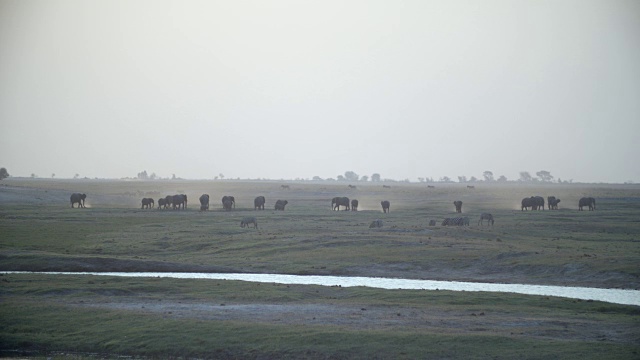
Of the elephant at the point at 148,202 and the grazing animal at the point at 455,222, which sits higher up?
the elephant at the point at 148,202

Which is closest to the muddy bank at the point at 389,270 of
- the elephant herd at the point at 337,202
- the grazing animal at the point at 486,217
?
the grazing animal at the point at 486,217

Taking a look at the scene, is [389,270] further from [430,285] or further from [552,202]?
[552,202]

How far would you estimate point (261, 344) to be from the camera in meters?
22.9

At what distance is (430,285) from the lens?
36.3 metres

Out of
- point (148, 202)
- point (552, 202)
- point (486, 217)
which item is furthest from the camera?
point (148, 202)

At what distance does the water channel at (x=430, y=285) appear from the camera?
32156 millimetres

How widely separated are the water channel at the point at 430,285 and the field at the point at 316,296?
115 cm

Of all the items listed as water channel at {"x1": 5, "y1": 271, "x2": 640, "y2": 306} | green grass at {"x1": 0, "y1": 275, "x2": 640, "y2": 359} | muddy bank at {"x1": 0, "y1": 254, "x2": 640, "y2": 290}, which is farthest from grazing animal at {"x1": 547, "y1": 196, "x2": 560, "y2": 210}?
green grass at {"x1": 0, "y1": 275, "x2": 640, "y2": 359}

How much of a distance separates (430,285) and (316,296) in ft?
24.2

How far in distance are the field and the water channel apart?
115cm

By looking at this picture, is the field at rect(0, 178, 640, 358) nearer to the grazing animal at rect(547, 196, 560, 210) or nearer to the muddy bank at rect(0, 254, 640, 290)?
the muddy bank at rect(0, 254, 640, 290)

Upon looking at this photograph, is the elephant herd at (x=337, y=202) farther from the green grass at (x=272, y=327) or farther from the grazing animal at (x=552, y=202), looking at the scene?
the green grass at (x=272, y=327)

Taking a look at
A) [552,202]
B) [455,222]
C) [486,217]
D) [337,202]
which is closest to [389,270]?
[455,222]

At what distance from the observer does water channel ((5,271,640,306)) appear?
32156 mm
